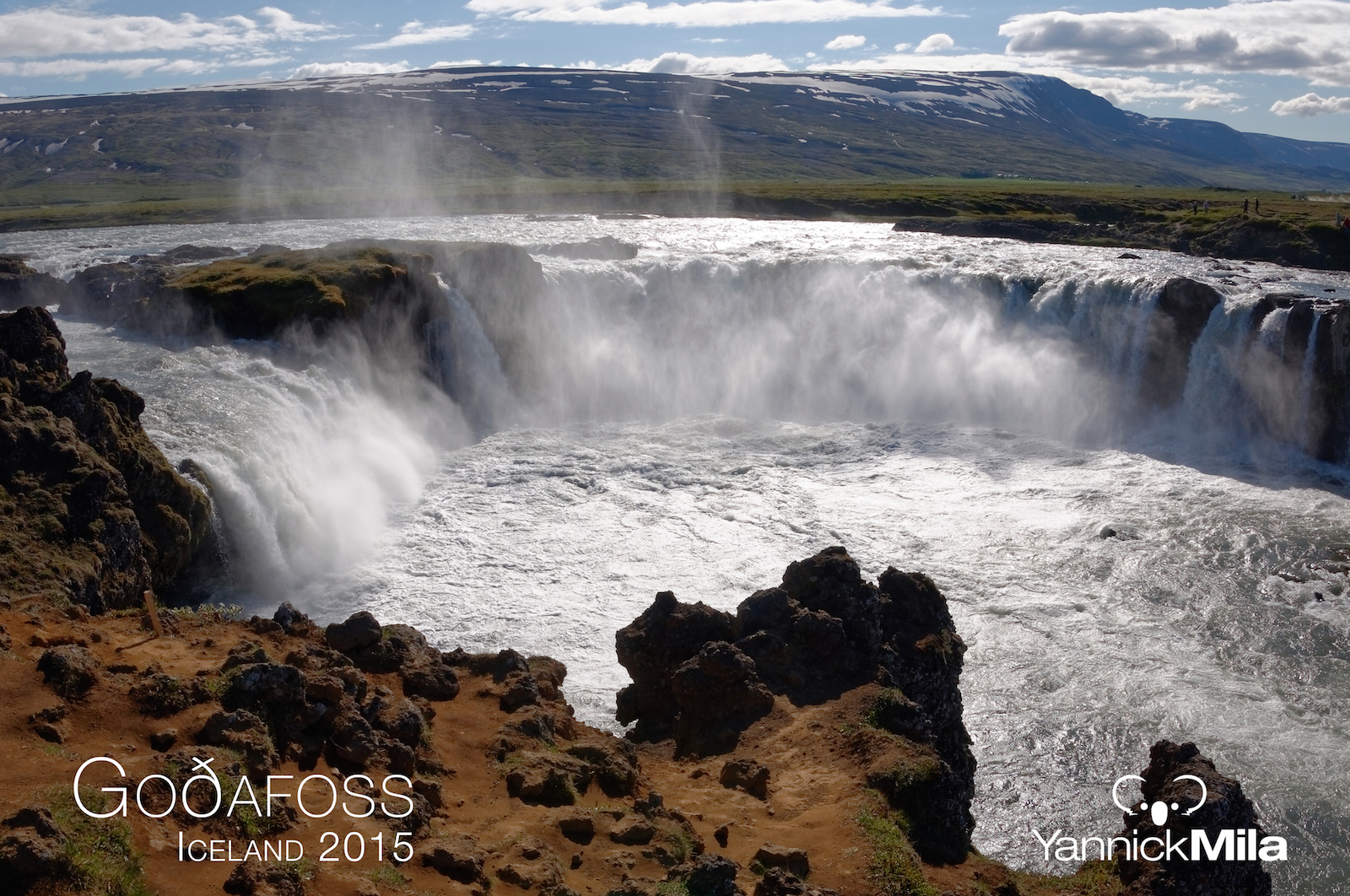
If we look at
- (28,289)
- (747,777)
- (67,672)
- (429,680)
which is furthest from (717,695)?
(28,289)

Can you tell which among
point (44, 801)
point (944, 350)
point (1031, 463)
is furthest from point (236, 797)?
point (944, 350)

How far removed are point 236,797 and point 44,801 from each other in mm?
1662

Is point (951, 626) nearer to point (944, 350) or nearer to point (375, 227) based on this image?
point (944, 350)

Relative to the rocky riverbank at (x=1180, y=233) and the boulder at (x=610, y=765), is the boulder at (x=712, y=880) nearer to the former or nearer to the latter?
the boulder at (x=610, y=765)

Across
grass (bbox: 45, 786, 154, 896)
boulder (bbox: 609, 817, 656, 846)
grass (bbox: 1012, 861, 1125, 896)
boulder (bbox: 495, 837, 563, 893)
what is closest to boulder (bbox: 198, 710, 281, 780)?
grass (bbox: 45, 786, 154, 896)

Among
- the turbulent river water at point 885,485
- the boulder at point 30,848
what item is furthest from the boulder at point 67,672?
the turbulent river water at point 885,485

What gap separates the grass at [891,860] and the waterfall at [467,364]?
32.5m

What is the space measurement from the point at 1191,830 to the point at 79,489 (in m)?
20.7

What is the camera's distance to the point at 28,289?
1953 inches

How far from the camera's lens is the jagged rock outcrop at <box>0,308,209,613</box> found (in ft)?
65.7

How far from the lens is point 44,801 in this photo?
9070mm

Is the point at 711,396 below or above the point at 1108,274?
below

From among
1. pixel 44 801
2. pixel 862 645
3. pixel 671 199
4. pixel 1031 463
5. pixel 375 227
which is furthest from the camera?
pixel 671 199

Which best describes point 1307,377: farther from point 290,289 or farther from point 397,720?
point 290,289
